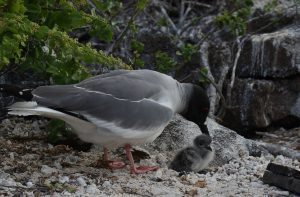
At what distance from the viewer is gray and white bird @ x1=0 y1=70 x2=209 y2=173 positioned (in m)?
4.52

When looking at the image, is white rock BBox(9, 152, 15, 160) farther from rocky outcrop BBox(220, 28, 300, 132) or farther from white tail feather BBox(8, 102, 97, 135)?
rocky outcrop BBox(220, 28, 300, 132)

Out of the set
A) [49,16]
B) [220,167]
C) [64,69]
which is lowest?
[220,167]

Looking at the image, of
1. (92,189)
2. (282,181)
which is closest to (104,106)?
(92,189)

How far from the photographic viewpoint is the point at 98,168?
16.7 feet

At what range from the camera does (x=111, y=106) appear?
471 centimetres

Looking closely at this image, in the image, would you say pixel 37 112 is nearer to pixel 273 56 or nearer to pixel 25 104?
pixel 25 104

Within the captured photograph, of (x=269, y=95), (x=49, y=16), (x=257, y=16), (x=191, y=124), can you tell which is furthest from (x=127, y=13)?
(x=49, y=16)

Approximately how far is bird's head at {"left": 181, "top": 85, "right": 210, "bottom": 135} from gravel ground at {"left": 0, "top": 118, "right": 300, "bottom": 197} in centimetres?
44

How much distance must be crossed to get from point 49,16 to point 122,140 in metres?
1.20

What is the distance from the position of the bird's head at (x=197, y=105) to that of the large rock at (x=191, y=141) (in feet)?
1.26

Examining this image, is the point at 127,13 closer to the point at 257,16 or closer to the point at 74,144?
the point at 257,16

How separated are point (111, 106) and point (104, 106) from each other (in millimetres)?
55

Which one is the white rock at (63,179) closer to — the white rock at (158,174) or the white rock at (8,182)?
the white rock at (8,182)

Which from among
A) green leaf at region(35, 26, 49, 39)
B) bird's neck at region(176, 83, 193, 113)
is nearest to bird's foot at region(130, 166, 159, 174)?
bird's neck at region(176, 83, 193, 113)
